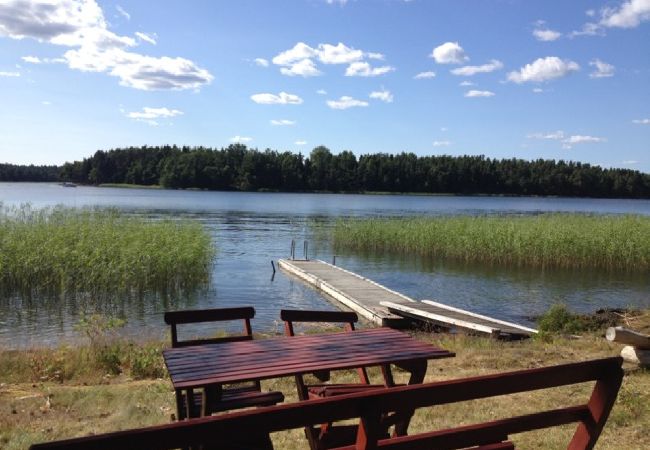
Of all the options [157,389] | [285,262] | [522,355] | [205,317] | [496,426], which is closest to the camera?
[496,426]

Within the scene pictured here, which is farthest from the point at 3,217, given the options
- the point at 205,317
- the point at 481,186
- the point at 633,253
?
the point at 481,186

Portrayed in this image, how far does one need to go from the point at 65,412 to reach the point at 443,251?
22027 millimetres

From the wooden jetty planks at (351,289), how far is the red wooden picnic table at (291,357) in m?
9.11

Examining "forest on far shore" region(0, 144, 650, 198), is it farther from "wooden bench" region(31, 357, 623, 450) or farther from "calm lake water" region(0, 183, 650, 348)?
"wooden bench" region(31, 357, 623, 450)

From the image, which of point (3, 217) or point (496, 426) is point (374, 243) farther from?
point (496, 426)

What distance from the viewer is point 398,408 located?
8.16 feet

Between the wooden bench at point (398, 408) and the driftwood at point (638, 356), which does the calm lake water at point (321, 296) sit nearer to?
the driftwood at point (638, 356)

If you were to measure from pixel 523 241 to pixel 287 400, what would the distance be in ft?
67.0

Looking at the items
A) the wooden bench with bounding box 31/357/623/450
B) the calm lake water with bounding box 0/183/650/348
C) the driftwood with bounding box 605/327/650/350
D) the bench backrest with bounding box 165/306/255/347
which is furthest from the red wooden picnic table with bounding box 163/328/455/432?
the calm lake water with bounding box 0/183/650/348

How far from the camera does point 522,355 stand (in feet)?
27.9

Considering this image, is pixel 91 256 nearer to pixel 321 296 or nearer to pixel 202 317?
pixel 321 296

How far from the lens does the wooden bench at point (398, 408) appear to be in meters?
2.07

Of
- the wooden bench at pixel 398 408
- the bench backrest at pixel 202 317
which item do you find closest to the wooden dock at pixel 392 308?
the bench backrest at pixel 202 317

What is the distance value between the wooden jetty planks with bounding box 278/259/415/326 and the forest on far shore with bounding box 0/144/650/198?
9750cm
